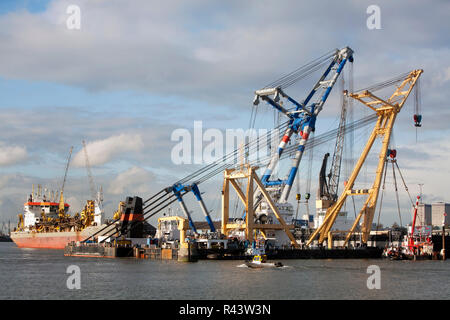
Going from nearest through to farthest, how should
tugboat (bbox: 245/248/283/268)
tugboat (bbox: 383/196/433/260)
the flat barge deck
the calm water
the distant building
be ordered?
the calm water
tugboat (bbox: 245/248/283/268)
the flat barge deck
tugboat (bbox: 383/196/433/260)
the distant building

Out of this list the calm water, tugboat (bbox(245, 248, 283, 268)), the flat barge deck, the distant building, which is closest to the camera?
the calm water

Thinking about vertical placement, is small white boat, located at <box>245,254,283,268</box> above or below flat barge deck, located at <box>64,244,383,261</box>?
above

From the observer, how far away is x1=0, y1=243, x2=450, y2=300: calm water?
137 feet

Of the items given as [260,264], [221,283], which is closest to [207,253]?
[260,264]

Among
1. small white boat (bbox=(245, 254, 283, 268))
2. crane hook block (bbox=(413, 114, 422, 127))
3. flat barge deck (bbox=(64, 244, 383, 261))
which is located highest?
crane hook block (bbox=(413, 114, 422, 127))

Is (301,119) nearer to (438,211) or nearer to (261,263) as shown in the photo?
(261,263)

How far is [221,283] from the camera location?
47531 millimetres

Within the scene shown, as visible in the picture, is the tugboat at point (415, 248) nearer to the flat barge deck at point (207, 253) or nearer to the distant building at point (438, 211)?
the flat barge deck at point (207, 253)

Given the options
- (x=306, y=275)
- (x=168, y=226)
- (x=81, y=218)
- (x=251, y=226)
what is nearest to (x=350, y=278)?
(x=306, y=275)

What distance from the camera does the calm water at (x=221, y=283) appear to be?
4184 cm

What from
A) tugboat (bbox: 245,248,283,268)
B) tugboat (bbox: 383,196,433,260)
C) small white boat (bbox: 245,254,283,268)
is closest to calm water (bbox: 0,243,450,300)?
tugboat (bbox: 245,248,283,268)

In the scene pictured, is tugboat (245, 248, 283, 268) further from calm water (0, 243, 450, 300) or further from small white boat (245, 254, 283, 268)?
calm water (0, 243, 450, 300)

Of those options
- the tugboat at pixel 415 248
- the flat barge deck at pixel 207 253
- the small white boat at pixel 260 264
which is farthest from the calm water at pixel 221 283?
the tugboat at pixel 415 248

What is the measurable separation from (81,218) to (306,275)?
8950 centimetres
